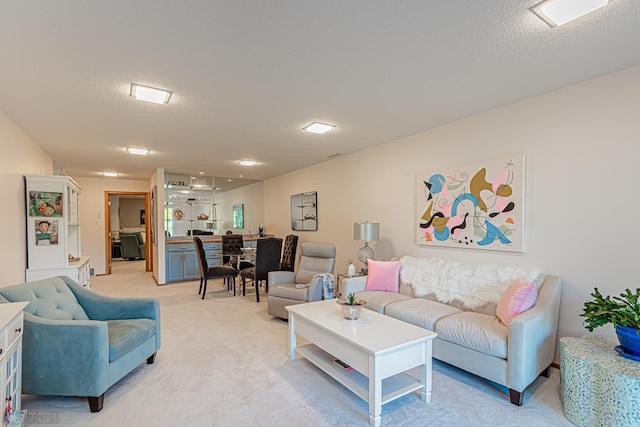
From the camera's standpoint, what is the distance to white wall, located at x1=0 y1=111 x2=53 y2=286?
119 inches

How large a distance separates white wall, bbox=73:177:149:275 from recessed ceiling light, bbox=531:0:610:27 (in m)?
8.87

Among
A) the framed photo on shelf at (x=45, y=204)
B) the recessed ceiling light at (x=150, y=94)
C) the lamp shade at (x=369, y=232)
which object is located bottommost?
the lamp shade at (x=369, y=232)

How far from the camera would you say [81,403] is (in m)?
2.26

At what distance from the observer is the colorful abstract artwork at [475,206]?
3016 millimetres

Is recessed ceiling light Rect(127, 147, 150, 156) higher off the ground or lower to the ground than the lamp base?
higher

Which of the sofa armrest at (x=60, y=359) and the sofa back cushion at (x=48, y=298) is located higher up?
the sofa back cushion at (x=48, y=298)

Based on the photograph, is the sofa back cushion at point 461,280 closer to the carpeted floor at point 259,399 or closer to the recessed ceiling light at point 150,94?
the carpeted floor at point 259,399

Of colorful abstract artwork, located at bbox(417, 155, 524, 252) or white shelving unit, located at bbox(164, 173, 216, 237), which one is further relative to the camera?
white shelving unit, located at bbox(164, 173, 216, 237)

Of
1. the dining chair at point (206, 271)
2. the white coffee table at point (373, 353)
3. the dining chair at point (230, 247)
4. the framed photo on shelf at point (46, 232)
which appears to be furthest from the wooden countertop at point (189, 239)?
the white coffee table at point (373, 353)

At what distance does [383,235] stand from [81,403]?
3.65 meters

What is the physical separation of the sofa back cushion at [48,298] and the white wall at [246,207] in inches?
207

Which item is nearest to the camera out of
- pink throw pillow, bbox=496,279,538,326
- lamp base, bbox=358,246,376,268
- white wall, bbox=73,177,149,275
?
pink throw pillow, bbox=496,279,538,326

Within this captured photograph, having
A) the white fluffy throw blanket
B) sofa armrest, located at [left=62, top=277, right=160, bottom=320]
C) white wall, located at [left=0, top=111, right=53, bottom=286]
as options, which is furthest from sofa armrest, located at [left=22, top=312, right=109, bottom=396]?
the white fluffy throw blanket

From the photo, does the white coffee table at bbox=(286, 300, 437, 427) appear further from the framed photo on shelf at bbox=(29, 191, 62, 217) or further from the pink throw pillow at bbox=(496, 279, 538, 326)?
Answer: the framed photo on shelf at bbox=(29, 191, 62, 217)
